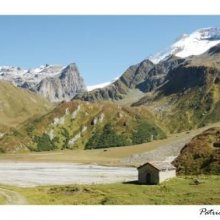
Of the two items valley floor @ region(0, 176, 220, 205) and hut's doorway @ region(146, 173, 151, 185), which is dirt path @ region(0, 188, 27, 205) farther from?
hut's doorway @ region(146, 173, 151, 185)

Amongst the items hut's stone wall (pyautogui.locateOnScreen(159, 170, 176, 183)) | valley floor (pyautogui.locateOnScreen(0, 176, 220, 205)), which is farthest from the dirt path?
hut's stone wall (pyautogui.locateOnScreen(159, 170, 176, 183))

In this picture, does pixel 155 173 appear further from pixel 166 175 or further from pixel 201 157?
pixel 201 157

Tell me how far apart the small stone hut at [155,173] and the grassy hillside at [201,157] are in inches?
559

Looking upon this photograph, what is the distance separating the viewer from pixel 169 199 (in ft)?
296

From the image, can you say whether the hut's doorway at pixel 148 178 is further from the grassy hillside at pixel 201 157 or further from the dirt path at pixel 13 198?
the dirt path at pixel 13 198

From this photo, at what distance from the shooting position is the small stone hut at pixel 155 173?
119312mm

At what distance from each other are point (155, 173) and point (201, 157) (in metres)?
26.0

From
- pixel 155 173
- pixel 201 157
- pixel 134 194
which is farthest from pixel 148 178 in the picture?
pixel 201 157

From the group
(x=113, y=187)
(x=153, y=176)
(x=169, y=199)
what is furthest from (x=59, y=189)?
(x=169, y=199)

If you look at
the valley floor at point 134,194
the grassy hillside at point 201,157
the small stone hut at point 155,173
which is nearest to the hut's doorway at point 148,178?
the small stone hut at point 155,173

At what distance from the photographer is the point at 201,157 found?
14212 cm

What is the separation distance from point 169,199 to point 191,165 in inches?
2037
